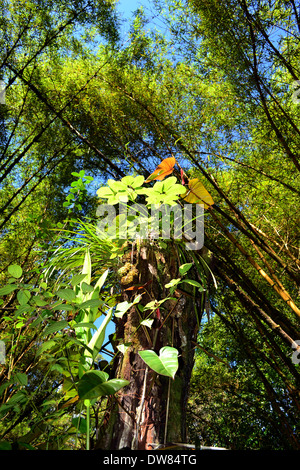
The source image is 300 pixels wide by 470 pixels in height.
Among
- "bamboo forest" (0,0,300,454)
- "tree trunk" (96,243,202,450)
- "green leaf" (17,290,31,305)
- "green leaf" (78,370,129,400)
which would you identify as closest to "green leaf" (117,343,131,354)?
"tree trunk" (96,243,202,450)

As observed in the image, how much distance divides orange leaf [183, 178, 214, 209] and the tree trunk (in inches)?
9.7

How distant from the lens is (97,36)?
278 centimetres

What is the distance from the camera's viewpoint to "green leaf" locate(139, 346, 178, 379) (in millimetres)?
688

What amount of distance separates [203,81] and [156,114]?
782 millimetres

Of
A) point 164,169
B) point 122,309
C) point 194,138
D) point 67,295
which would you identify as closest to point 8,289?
point 67,295

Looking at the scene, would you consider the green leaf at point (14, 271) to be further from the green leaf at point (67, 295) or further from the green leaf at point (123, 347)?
the green leaf at point (123, 347)

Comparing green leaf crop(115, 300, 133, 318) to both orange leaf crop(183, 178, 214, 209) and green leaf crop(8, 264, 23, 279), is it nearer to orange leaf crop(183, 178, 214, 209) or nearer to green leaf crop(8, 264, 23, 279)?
green leaf crop(8, 264, 23, 279)

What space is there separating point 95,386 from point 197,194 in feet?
2.64

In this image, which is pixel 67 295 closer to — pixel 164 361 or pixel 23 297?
pixel 23 297

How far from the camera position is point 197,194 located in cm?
124

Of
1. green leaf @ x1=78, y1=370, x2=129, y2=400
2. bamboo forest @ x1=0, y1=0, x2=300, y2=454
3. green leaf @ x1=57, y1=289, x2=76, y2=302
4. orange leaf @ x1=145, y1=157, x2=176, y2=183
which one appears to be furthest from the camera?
bamboo forest @ x1=0, y1=0, x2=300, y2=454

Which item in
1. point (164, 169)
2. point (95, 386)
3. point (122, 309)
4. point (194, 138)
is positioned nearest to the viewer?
point (95, 386)

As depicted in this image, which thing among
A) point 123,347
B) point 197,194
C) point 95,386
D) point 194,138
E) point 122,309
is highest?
point 194,138
